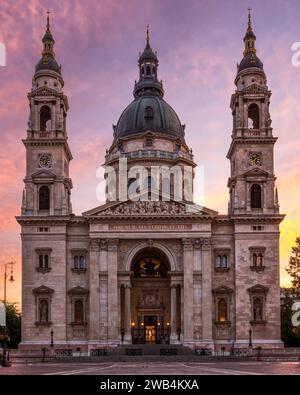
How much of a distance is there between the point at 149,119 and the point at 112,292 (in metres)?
29.9

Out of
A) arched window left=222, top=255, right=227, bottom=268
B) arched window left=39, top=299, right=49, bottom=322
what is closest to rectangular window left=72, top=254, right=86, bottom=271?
arched window left=39, top=299, right=49, bottom=322

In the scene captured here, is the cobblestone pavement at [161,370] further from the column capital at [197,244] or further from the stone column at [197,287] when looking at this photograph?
the column capital at [197,244]

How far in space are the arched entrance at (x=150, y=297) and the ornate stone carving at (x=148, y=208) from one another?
516 centimetres

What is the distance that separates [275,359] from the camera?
52875 mm

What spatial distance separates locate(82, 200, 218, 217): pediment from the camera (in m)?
67.4

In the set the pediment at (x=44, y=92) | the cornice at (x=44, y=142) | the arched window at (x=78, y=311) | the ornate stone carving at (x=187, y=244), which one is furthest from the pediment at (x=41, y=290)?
the pediment at (x=44, y=92)

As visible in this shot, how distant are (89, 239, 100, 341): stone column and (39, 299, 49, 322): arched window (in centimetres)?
447

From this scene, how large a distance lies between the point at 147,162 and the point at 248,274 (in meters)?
23.5

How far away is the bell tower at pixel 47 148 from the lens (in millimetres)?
68562

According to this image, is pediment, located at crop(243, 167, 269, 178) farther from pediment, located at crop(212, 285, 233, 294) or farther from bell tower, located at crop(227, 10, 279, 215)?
pediment, located at crop(212, 285, 233, 294)

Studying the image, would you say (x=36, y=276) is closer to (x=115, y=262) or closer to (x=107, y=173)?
(x=115, y=262)

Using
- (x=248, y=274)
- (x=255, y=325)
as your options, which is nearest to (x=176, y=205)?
(x=248, y=274)

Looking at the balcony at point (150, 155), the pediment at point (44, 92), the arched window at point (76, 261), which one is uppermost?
the pediment at point (44, 92)
